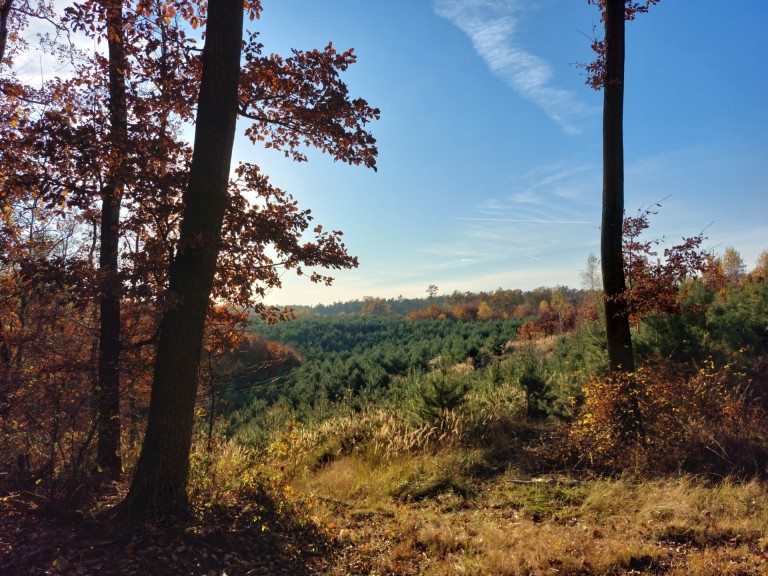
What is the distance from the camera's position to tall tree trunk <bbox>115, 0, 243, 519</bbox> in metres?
4.50

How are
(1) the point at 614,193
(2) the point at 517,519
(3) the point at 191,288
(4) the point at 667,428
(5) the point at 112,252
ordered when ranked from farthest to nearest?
(1) the point at 614,193, (4) the point at 667,428, (5) the point at 112,252, (2) the point at 517,519, (3) the point at 191,288

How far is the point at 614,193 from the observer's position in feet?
24.8

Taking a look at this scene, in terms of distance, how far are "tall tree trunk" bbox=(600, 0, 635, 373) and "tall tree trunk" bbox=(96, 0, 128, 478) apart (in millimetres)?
6934

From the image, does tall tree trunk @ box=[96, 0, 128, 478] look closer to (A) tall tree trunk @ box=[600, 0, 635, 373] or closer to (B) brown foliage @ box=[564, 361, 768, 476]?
(B) brown foliage @ box=[564, 361, 768, 476]

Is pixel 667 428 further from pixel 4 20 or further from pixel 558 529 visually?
pixel 4 20

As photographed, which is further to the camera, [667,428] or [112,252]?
[667,428]

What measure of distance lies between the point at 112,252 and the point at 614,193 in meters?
7.67

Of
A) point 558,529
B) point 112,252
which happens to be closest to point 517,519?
point 558,529

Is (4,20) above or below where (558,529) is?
above

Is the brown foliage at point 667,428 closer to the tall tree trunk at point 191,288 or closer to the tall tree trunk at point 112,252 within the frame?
the tall tree trunk at point 191,288

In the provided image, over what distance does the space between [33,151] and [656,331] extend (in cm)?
1087

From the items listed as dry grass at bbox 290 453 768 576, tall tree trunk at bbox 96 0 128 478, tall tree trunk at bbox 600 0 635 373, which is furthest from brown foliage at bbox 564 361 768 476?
tall tree trunk at bbox 96 0 128 478

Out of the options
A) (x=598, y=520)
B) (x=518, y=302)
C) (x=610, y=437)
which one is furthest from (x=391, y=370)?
(x=518, y=302)

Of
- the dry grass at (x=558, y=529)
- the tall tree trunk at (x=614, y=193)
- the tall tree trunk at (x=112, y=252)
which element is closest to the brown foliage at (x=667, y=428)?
the tall tree trunk at (x=614, y=193)
